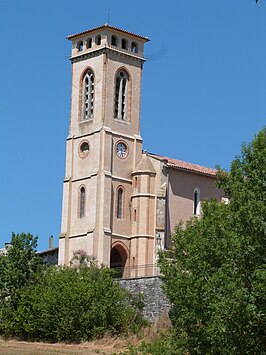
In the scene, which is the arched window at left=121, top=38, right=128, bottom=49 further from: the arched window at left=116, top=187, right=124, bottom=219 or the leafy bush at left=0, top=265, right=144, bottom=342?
the leafy bush at left=0, top=265, right=144, bottom=342

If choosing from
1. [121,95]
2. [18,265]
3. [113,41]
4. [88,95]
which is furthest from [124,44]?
[18,265]

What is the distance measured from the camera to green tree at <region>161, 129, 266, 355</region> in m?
46.3

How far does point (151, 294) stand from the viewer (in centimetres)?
6669

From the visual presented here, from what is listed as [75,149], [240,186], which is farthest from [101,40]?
[240,186]

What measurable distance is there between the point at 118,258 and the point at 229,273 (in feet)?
124

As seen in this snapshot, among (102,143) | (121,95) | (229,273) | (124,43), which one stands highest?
(124,43)

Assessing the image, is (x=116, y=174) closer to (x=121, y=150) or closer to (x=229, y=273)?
(x=121, y=150)

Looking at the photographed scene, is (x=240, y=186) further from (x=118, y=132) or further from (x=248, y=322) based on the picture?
(x=118, y=132)

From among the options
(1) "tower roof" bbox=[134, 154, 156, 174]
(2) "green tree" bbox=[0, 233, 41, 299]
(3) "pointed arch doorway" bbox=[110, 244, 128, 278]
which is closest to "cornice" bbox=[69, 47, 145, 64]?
(1) "tower roof" bbox=[134, 154, 156, 174]

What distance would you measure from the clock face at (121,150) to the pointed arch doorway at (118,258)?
660cm

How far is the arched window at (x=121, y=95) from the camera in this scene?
86250mm

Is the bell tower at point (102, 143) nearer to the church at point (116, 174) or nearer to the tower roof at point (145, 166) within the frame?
the church at point (116, 174)

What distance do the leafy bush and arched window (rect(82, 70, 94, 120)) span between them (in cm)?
2109

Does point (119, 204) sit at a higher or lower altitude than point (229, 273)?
higher
